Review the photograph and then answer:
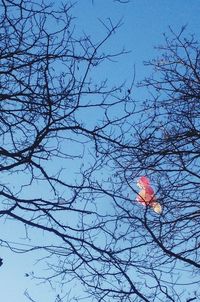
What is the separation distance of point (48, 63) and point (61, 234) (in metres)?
1.69

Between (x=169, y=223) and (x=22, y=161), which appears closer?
(x=22, y=161)

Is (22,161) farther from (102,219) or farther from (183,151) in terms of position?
(183,151)

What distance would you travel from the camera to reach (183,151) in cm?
635

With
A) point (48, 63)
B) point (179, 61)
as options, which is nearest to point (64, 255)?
point (48, 63)

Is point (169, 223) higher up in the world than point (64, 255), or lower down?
higher up

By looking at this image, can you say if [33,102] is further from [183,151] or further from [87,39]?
[183,151]

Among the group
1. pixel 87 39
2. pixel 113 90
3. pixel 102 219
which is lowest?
pixel 102 219

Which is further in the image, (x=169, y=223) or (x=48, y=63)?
(x=169, y=223)

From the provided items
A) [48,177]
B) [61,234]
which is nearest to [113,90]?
[48,177]

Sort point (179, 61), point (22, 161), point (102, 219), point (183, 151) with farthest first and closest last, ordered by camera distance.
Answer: point (179, 61), point (183, 151), point (102, 219), point (22, 161)

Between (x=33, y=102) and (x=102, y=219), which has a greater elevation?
(x=33, y=102)

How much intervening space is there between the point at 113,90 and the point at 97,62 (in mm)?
344

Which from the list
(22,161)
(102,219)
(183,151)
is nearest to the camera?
(22,161)

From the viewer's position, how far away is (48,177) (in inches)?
176
